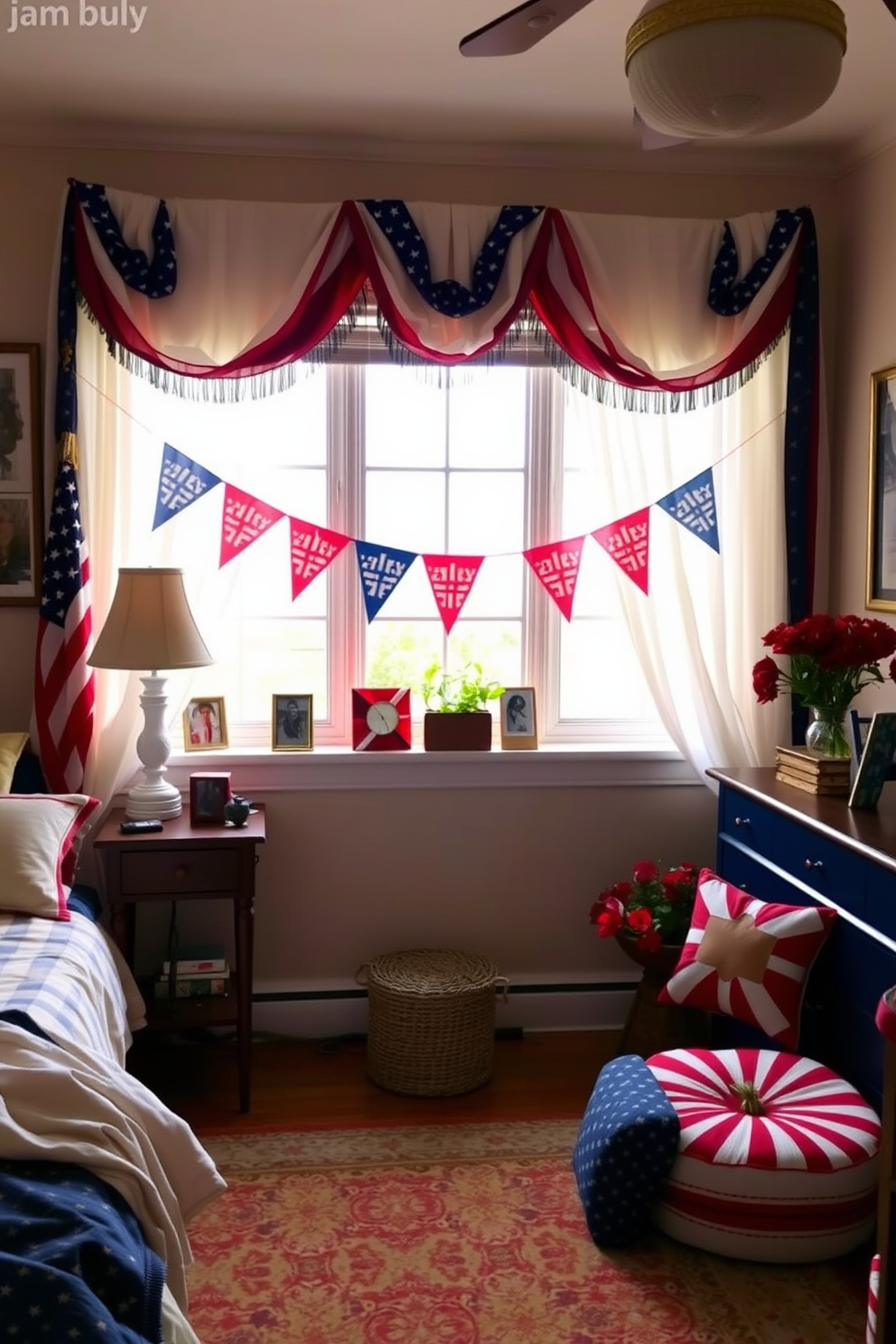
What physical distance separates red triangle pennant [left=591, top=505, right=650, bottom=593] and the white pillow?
64.2 inches

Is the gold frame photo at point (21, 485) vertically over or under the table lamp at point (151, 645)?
over

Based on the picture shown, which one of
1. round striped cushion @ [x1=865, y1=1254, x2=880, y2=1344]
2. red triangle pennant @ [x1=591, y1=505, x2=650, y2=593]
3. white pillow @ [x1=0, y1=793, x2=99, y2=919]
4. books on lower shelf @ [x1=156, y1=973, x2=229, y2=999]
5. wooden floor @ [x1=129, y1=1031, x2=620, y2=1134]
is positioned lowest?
wooden floor @ [x1=129, y1=1031, x2=620, y2=1134]

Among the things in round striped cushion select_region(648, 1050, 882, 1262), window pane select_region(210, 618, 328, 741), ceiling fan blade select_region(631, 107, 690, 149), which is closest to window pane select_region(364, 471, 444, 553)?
window pane select_region(210, 618, 328, 741)

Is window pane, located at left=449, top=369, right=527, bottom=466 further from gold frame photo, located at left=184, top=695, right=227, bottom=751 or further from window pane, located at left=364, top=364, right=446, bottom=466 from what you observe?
gold frame photo, located at left=184, top=695, right=227, bottom=751

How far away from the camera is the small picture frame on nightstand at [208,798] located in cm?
318

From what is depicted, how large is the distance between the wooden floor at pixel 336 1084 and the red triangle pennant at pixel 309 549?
4.38ft

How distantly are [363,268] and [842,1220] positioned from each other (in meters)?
2.62

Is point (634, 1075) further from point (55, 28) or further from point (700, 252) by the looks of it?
point (55, 28)

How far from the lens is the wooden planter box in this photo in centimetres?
353

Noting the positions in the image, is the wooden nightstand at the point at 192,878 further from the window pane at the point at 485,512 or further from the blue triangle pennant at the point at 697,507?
the blue triangle pennant at the point at 697,507

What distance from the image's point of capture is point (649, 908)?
3252 millimetres

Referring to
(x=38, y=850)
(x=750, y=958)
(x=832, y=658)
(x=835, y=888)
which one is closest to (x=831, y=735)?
(x=832, y=658)

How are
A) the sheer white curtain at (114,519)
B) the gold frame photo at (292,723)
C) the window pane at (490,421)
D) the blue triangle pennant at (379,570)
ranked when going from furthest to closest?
the window pane at (490,421) → the gold frame photo at (292,723) → the blue triangle pennant at (379,570) → the sheer white curtain at (114,519)

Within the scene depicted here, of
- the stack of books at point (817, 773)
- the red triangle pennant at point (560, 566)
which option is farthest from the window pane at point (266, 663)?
the stack of books at point (817, 773)
